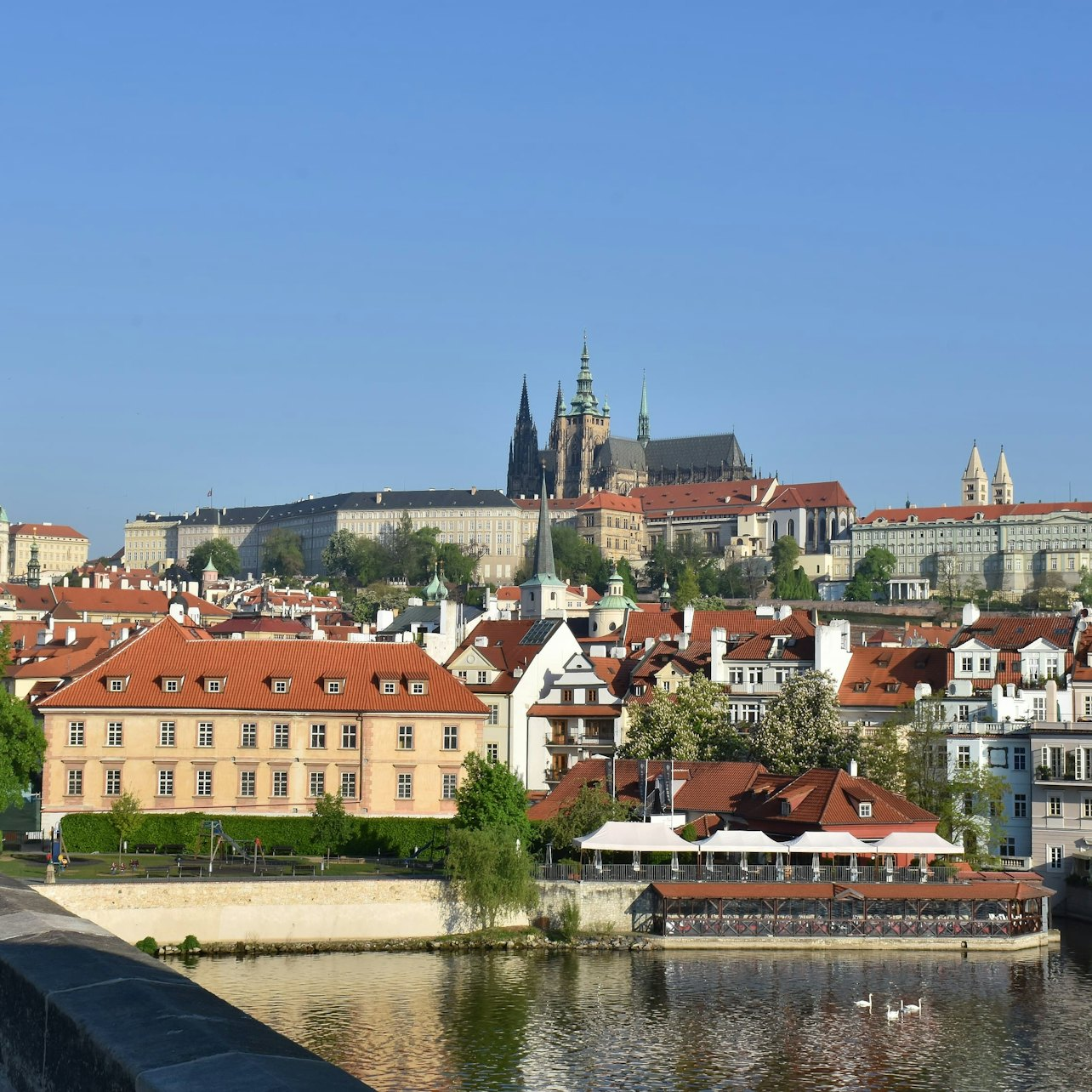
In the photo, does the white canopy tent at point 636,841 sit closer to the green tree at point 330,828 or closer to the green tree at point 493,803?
the green tree at point 493,803

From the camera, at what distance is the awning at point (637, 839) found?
53.2m

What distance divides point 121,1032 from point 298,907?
37.3 m

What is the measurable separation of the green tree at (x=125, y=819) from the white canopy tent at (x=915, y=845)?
A: 2411cm

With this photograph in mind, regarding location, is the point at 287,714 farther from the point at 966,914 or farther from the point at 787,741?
the point at 966,914

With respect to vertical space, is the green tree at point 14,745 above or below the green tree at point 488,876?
above

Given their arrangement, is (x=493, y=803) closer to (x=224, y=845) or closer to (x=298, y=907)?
(x=298, y=907)

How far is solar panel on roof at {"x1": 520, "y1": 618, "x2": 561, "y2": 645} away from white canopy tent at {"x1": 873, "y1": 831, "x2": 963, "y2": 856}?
2797 cm


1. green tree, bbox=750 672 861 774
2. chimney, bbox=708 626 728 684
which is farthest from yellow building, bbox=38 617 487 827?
chimney, bbox=708 626 728 684

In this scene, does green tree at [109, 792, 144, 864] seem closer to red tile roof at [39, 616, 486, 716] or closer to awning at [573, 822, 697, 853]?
red tile roof at [39, 616, 486, 716]

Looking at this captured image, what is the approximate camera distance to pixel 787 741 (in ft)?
223

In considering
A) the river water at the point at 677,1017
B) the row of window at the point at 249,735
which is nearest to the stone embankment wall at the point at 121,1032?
the river water at the point at 677,1017

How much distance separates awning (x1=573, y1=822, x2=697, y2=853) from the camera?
53.2 m

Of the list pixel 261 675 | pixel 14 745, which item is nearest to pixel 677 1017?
pixel 261 675

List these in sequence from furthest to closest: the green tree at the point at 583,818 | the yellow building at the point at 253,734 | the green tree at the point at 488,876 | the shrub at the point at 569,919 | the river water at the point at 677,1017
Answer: the yellow building at the point at 253,734
the green tree at the point at 583,818
the shrub at the point at 569,919
the green tree at the point at 488,876
the river water at the point at 677,1017
